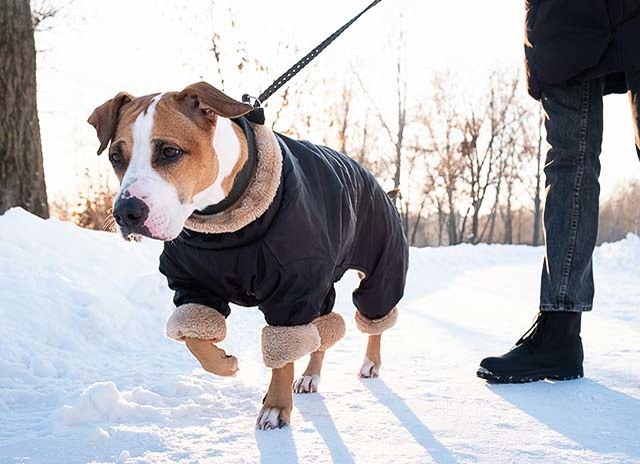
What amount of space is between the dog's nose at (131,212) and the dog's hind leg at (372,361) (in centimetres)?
153

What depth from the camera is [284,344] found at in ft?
7.87

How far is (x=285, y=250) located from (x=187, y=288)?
21.9 inches

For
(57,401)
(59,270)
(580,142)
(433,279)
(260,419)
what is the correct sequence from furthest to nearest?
(433,279), (59,270), (580,142), (57,401), (260,419)

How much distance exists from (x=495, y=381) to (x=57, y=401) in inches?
74.4

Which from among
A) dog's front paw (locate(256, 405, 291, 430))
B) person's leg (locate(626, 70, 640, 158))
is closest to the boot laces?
person's leg (locate(626, 70, 640, 158))

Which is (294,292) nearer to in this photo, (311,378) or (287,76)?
(311,378)

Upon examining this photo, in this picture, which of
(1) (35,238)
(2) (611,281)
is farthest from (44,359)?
(2) (611,281)

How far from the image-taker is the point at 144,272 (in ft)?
17.6

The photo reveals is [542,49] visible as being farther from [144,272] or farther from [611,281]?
[611,281]

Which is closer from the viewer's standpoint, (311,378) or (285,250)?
(285,250)

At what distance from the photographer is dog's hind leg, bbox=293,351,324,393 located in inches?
114

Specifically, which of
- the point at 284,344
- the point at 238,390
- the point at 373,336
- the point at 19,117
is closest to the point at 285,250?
the point at 284,344

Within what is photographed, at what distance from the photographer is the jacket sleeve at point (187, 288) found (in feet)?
8.65

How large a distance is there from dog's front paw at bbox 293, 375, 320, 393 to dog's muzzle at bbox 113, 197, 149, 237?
3.93 feet
